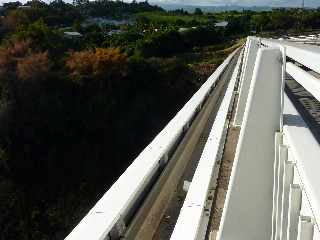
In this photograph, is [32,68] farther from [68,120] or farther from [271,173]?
[271,173]

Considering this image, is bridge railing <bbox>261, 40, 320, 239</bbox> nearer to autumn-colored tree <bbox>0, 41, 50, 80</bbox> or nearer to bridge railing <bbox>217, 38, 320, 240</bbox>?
bridge railing <bbox>217, 38, 320, 240</bbox>

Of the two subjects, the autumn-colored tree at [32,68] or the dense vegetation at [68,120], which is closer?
the dense vegetation at [68,120]

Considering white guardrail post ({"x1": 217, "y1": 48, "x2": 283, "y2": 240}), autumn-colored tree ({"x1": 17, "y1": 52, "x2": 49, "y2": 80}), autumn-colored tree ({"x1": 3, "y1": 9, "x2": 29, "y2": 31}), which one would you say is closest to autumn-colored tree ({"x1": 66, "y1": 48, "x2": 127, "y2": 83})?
autumn-colored tree ({"x1": 17, "y1": 52, "x2": 49, "y2": 80})

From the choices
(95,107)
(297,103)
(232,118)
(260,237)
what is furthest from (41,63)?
(260,237)

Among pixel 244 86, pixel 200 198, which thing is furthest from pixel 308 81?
pixel 244 86

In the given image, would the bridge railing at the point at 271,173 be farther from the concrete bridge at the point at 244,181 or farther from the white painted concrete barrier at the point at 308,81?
the white painted concrete barrier at the point at 308,81

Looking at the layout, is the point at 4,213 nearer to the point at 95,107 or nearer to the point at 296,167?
the point at 95,107

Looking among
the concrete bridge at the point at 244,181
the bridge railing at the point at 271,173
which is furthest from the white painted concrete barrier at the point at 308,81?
the bridge railing at the point at 271,173
